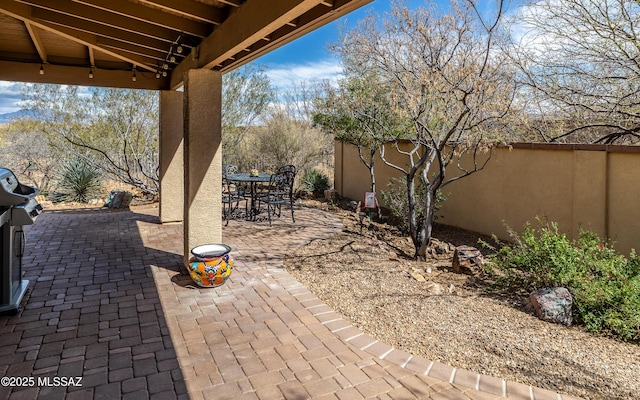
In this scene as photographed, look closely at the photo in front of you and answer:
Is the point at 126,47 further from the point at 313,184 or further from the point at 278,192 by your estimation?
the point at 313,184

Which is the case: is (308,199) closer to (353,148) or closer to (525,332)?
(353,148)

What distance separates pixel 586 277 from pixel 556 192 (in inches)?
93.4

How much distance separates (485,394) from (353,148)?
8.50 meters

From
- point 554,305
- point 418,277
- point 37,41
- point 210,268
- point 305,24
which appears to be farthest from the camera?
point 37,41

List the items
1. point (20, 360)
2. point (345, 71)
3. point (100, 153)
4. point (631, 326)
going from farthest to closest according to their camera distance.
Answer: point (100, 153) < point (345, 71) < point (631, 326) < point (20, 360)

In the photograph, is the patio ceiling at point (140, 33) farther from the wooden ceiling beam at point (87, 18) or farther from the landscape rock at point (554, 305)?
the landscape rock at point (554, 305)

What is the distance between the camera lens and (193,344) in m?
2.92

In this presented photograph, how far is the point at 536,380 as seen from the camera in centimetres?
251

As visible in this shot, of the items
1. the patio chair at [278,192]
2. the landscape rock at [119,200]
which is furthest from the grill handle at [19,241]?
the landscape rock at [119,200]

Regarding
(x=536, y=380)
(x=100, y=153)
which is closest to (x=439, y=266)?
(x=536, y=380)

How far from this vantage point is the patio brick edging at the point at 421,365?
7.82 ft

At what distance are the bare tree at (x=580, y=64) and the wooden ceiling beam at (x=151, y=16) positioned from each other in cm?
485

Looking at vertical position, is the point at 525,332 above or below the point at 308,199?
below

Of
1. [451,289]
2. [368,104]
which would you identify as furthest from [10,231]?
[368,104]
